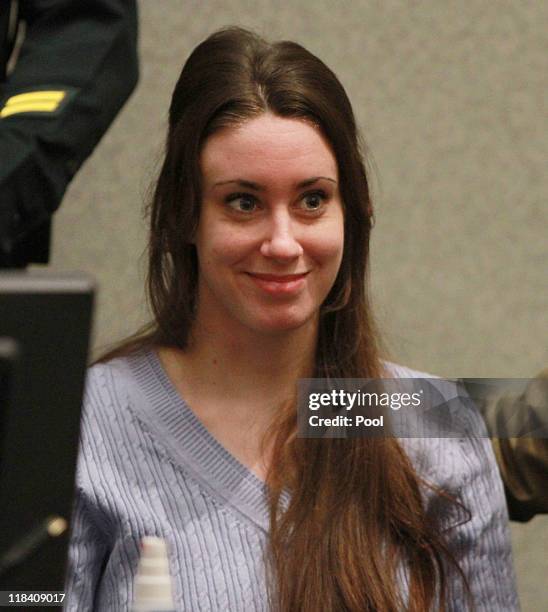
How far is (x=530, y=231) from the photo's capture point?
1.78m

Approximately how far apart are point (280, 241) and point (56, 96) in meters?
0.28

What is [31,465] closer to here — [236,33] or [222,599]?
[222,599]

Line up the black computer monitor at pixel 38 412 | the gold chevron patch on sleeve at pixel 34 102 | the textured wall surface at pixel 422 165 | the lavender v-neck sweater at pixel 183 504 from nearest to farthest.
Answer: the black computer monitor at pixel 38 412, the lavender v-neck sweater at pixel 183 504, the gold chevron patch on sleeve at pixel 34 102, the textured wall surface at pixel 422 165

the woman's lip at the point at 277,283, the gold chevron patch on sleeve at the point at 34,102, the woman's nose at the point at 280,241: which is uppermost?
the gold chevron patch on sleeve at the point at 34,102

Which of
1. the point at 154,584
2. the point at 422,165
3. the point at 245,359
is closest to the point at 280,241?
the point at 245,359

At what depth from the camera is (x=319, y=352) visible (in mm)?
1237

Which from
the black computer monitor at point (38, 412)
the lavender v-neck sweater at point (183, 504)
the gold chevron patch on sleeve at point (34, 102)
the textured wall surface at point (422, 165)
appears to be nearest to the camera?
the black computer monitor at point (38, 412)

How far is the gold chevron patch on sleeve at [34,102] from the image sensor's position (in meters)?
1.17

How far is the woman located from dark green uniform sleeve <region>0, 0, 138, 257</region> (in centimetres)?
9

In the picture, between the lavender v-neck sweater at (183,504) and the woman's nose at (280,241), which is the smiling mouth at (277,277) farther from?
the lavender v-neck sweater at (183,504)

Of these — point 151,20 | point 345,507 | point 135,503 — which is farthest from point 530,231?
point 135,503

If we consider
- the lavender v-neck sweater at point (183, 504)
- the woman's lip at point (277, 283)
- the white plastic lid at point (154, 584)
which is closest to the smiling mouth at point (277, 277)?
the woman's lip at point (277, 283)

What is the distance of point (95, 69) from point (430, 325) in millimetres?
737

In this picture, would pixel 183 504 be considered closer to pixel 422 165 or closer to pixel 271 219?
pixel 271 219
